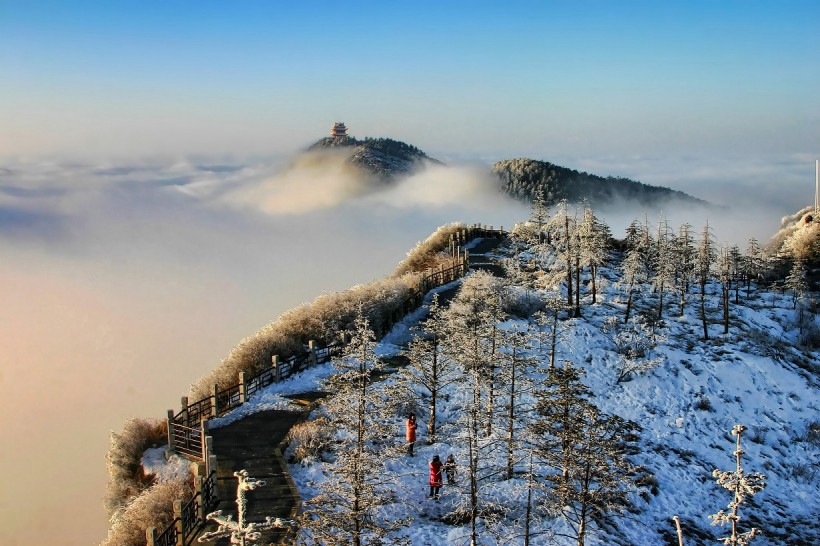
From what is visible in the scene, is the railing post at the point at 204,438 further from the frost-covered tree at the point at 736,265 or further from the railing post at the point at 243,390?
the frost-covered tree at the point at 736,265

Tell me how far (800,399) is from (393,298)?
81.3 ft

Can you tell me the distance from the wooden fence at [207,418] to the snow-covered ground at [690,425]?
0.65 m

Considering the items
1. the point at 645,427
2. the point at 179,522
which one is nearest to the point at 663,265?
the point at 645,427

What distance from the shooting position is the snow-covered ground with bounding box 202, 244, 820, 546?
23.4 metres

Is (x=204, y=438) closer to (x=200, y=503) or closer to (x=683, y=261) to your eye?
(x=200, y=503)

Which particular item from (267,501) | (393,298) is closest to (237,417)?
(267,501)

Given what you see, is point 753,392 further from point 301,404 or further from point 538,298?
point 301,404

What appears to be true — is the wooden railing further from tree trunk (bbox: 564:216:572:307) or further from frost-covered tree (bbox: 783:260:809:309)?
frost-covered tree (bbox: 783:260:809:309)

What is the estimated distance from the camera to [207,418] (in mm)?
28234

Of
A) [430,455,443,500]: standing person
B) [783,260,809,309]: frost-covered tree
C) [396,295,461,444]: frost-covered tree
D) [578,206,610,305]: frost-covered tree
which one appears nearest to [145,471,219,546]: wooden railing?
[430,455,443,500]: standing person

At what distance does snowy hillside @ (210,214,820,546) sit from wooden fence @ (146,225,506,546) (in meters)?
0.85

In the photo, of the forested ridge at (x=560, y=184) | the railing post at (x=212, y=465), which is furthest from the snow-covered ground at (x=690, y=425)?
the forested ridge at (x=560, y=184)

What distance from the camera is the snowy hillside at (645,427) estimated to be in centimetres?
2158

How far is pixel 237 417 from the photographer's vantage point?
2838cm
